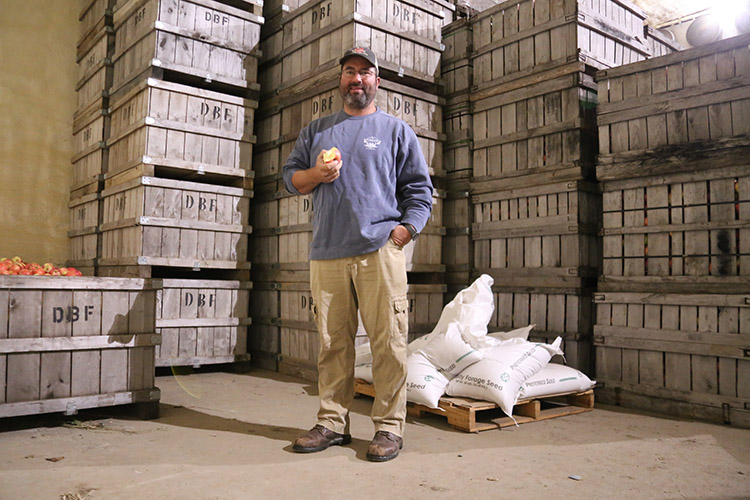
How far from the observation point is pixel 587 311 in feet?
19.6

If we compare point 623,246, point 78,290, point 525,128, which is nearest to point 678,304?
point 623,246

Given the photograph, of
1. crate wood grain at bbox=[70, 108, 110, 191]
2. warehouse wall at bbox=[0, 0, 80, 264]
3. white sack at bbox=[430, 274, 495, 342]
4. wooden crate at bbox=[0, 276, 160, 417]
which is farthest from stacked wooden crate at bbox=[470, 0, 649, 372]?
warehouse wall at bbox=[0, 0, 80, 264]

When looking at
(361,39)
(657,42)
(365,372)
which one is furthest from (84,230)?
(657,42)

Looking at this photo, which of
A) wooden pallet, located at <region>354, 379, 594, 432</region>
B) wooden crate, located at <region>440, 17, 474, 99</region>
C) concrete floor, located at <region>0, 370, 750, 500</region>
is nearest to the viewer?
concrete floor, located at <region>0, 370, 750, 500</region>

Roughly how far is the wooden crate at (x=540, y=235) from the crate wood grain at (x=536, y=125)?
10.5 inches

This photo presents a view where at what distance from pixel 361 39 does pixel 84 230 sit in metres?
4.82

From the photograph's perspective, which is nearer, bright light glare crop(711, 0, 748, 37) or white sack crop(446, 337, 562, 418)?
white sack crop(446, 337, 562, 418)

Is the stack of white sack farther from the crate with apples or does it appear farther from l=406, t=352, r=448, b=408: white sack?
the crate with apples

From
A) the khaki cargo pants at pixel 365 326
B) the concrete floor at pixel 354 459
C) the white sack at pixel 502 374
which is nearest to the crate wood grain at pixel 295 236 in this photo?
the white sack at pixel 502 374

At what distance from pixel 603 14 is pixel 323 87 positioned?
124 inches

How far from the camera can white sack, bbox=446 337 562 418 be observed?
4641mm

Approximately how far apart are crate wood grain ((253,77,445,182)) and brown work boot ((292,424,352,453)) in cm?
366

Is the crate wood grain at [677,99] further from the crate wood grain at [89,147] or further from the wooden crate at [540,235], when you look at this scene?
the crate wood grain at [89,147]

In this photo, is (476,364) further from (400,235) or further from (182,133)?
(182,133)
